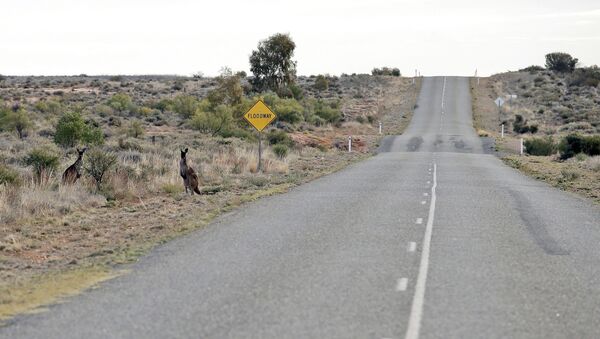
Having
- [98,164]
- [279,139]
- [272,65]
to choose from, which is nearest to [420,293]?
[98,164]

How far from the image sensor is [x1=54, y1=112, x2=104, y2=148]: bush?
34.6m

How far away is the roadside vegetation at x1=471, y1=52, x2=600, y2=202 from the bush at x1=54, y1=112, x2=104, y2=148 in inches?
714

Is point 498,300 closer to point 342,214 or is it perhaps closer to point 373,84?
point 342,214

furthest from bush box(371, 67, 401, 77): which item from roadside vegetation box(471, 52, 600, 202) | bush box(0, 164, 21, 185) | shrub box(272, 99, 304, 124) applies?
bush box(0, 164, 21, 185)

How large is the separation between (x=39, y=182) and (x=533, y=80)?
99.5 metres

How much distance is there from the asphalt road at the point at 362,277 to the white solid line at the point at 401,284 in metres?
0.04

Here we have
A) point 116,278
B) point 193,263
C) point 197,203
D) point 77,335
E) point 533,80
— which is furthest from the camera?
point 533,80

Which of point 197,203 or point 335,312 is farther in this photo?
point 197,203

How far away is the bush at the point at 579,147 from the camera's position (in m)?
44.2

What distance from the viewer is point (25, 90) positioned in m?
94.2

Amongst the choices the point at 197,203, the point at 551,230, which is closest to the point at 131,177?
the point at 197,203

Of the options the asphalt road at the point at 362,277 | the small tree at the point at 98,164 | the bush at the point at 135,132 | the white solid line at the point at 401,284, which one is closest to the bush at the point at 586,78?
the bush at the point at 135,132

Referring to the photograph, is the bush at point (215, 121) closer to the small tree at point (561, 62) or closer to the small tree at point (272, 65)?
the small tree at point (272, 65)

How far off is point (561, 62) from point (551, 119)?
5510 centimetres
